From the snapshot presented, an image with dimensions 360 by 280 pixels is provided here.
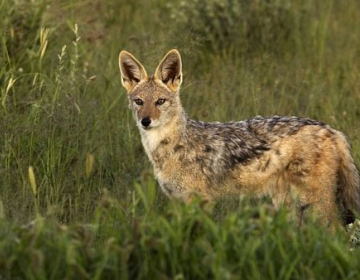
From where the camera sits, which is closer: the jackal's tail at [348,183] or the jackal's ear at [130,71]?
the jackal's tail at [348,183]

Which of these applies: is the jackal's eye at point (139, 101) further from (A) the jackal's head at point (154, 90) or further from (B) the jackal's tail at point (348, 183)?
(B) the jackal's tail at point (348, 183)

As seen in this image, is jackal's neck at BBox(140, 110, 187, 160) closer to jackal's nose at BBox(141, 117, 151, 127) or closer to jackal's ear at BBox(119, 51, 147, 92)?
jackal's nose at BBox(141, 117, 151, 127)

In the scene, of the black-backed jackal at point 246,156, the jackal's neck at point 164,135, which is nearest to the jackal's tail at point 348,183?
the black-backed jackal at point 246,156

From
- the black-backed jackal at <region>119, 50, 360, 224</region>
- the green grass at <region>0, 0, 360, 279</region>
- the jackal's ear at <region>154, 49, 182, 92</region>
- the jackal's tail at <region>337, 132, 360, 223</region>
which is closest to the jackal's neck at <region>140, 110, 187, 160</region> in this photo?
the black-backed jackal at <region>119, 50, 360, 224</region>

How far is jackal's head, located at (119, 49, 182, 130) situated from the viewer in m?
6.80

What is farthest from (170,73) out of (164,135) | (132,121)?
(132,121)

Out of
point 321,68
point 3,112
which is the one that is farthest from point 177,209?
point 321,68

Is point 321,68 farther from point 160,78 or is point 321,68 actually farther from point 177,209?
point 177,209

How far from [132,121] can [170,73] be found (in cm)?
139

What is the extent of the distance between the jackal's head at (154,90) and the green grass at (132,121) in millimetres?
593

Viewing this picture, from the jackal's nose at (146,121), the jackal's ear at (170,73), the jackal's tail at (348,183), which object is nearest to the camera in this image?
the jackal's nose at (146,121)

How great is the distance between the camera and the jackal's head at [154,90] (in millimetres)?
6801

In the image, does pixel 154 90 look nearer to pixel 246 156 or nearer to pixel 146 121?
pixel 146 121

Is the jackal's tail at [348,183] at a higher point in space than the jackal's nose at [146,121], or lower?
lower
